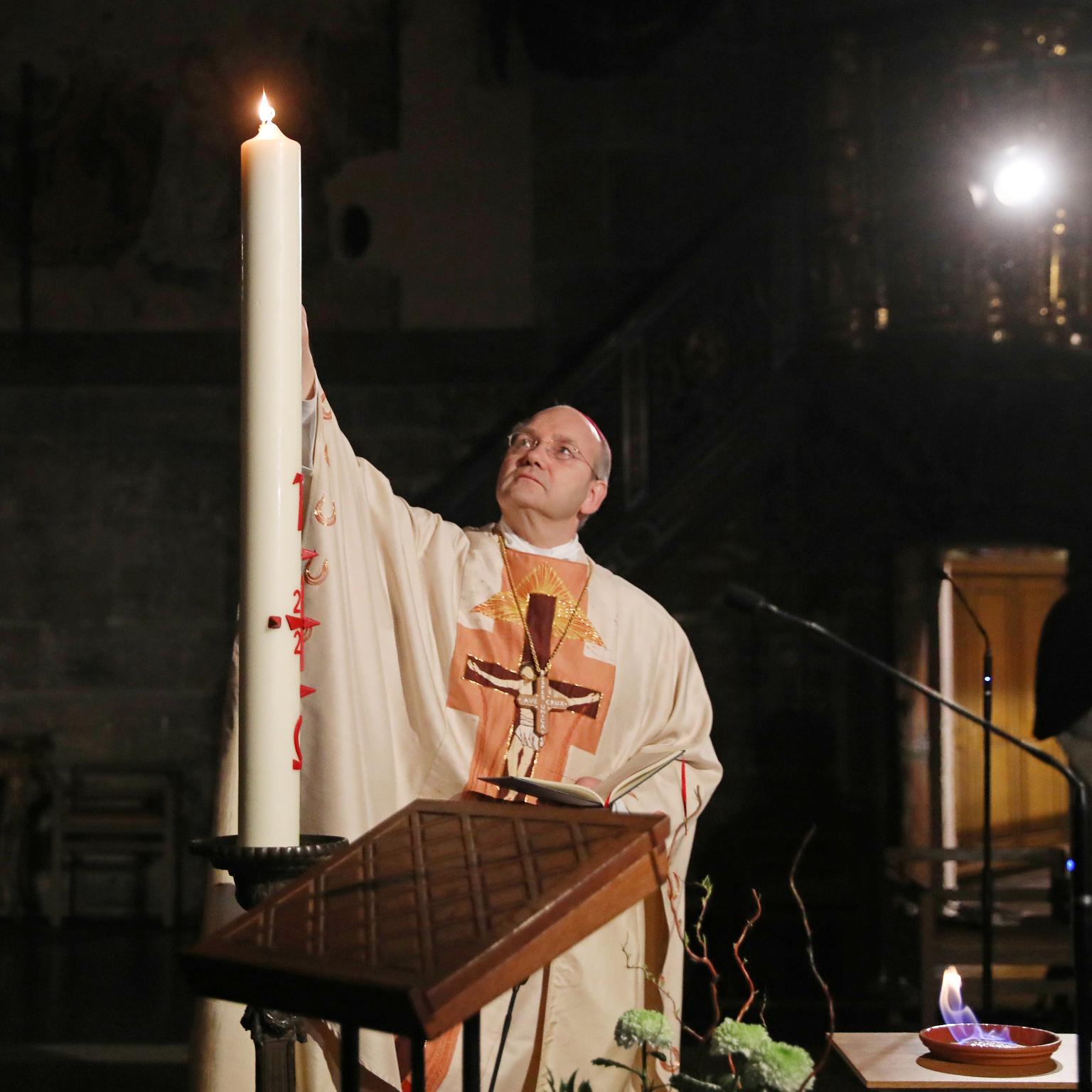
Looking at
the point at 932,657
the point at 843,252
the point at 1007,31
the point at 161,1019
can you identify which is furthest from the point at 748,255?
the point at 161,1019

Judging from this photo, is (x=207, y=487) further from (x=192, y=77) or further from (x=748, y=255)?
(x=748, y=255)

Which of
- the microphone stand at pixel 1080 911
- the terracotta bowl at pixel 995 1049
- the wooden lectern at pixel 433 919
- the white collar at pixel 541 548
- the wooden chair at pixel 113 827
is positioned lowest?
the wooden chair at pixel 113 827

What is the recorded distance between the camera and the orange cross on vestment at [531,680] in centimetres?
313

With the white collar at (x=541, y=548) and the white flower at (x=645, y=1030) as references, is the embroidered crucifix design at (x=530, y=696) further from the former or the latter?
the white flower at (x=645, y=1030)

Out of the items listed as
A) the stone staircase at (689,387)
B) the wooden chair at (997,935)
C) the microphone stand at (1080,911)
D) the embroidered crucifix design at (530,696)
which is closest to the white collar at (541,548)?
the embroidered crucifix design at (530,696)

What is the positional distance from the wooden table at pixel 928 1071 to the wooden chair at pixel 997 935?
8.97ft

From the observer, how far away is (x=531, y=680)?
3193 millimetres

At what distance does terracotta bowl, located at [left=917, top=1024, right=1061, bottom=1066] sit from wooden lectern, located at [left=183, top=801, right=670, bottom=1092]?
1291 mm

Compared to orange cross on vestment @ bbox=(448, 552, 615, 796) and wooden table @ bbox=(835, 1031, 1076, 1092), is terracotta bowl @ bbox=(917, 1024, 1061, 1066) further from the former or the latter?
orange cross on vestment @ bbox=(448, 552, 615, 796)

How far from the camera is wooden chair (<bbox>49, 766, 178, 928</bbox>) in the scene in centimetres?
808

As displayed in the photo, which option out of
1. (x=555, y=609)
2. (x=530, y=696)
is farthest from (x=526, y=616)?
(x=530, y=696)

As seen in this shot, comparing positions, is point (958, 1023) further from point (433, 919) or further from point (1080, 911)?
point (433, 919)

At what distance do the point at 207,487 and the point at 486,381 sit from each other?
175cm

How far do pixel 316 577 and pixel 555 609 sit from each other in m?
0.67
